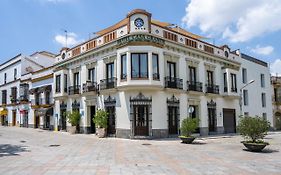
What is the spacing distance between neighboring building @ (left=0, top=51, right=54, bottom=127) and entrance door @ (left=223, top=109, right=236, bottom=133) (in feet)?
83.1

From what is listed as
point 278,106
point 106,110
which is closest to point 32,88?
point 106,110

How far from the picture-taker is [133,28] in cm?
2122

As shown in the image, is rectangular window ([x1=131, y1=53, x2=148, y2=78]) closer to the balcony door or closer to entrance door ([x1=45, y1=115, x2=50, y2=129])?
the balcony door

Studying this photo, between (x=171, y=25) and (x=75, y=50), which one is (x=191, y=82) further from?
(x=75, y=50)

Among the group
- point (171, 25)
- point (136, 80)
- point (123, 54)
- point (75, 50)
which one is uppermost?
point (171, 25)

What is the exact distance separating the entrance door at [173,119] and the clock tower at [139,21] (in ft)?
23.7

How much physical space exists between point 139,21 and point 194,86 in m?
8.42

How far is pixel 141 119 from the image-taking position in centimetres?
2117

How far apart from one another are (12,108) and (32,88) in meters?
7.05

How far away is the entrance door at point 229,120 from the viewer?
2867 centimetres

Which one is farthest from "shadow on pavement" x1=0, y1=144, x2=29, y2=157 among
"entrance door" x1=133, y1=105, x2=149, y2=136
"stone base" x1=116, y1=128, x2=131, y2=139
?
"entrance door" x1=133, y1=105, x2=149, y2=136

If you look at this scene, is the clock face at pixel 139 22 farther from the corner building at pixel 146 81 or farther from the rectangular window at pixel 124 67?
the rectangular window at pixel 124 67

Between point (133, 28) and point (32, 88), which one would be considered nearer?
point (133, 28)

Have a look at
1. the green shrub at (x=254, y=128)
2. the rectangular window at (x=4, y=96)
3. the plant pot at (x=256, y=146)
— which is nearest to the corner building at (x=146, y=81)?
the green shrub at (x=254, y=128)
